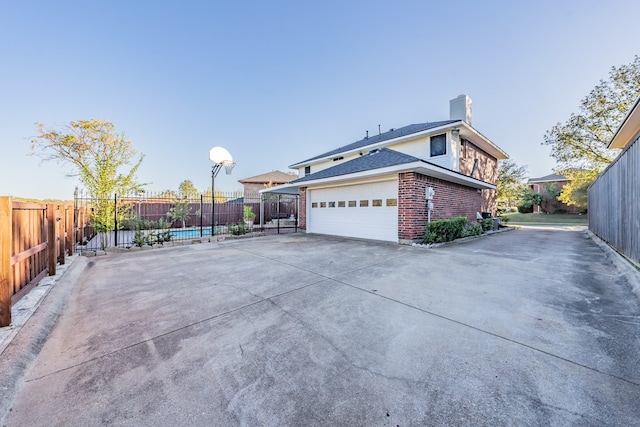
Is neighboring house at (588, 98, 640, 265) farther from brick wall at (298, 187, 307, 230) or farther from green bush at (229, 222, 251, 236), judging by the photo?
green bush at (229, 222, 251, 236)

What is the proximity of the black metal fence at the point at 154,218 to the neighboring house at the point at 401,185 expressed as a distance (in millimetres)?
2879

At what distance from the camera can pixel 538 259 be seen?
19.9ft

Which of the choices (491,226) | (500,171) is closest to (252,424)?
(491,226)

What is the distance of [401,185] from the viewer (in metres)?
8.36

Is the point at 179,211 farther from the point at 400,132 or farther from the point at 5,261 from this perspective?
the point at 400,132

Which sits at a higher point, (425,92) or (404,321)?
(425,92)

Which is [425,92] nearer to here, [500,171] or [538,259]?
[538,259]

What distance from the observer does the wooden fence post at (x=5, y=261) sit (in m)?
2.43

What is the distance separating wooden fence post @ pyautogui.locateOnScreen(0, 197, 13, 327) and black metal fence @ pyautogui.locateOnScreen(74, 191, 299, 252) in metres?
6.30

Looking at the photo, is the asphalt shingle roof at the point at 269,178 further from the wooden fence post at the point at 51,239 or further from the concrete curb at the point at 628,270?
the concrete curb at the point at 628,270

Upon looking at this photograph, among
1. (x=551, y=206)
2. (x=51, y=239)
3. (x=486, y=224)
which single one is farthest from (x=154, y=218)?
(x=551, y=206)

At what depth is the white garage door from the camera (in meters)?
8.86

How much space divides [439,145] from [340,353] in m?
12.4

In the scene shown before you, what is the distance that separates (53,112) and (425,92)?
67.5 feet
